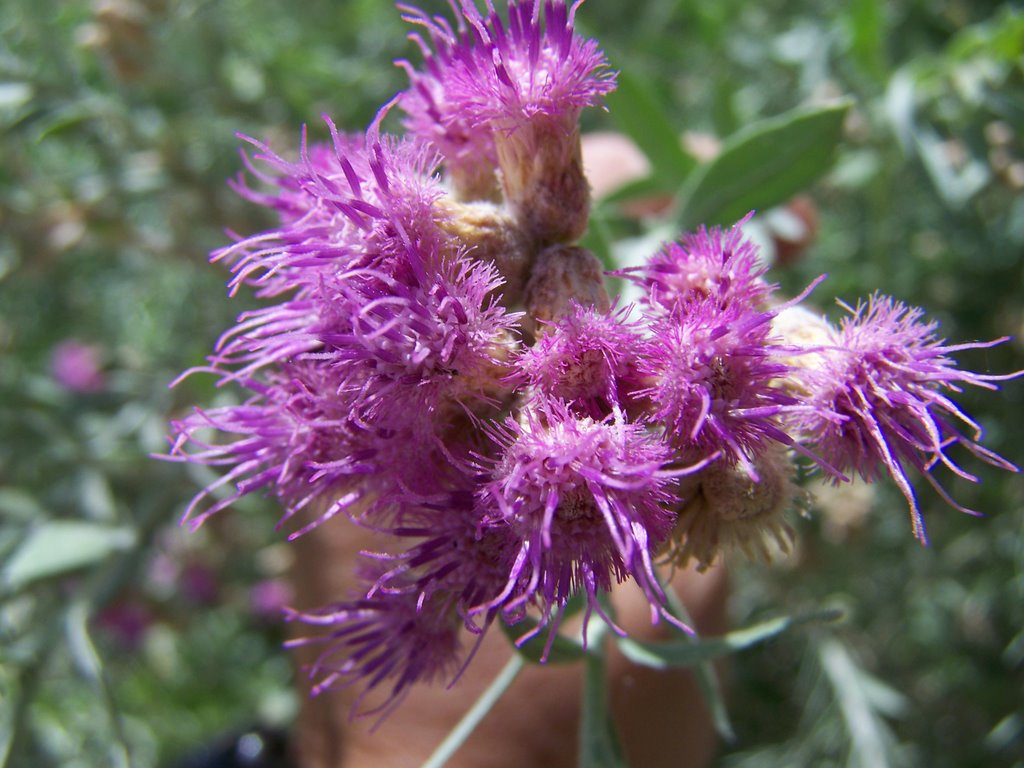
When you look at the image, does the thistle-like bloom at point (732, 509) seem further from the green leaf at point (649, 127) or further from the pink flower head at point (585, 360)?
the green leaf at point (649, 127)

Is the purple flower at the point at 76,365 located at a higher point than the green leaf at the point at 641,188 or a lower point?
higher

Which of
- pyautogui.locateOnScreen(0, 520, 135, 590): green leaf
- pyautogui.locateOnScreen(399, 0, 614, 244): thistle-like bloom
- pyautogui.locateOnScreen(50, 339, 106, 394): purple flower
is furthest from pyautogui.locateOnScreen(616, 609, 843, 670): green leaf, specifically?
pyautogui.locateOnScreen(50, 339, 106, 394): purple flower

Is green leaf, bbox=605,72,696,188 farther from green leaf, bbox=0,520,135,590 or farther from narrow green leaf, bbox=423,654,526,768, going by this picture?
green leaf, bbox=0,520,135,590

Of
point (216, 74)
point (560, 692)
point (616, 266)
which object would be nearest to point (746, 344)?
point (616, 266)

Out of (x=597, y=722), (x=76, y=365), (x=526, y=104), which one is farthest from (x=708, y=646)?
(x=76, y=365)

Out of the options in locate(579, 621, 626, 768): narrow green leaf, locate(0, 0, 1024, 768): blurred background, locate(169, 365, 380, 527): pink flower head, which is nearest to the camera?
locate(169, 365, 380, 527): pink flower head

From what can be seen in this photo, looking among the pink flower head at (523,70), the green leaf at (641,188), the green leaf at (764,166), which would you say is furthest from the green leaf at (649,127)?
the pink flower head at (523,70)

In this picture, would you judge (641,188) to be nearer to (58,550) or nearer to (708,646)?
(708,646)

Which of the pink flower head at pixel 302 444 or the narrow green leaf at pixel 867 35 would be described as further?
the narrow green leaf at pixel 867 35

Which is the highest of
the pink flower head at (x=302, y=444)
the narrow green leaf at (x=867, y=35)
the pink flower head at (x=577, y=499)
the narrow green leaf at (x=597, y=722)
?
the narrow green leaf at (x=867, y=35)
